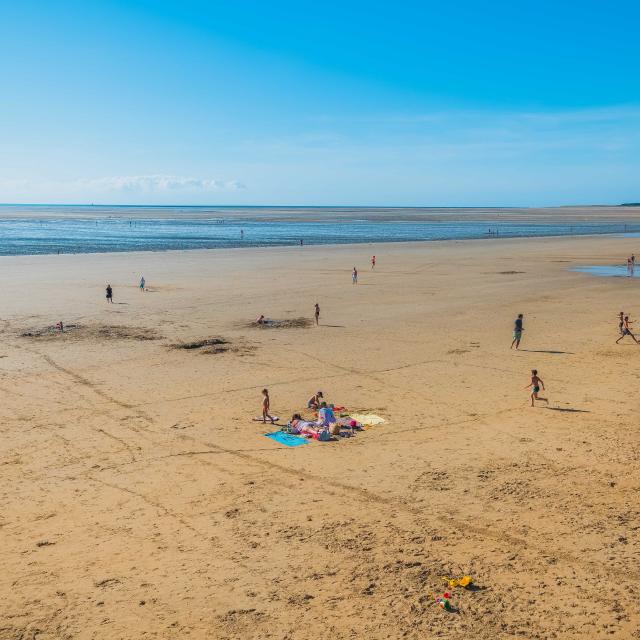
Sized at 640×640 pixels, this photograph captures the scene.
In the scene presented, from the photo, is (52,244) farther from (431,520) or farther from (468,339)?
(431,520)

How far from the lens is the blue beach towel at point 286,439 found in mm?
16261

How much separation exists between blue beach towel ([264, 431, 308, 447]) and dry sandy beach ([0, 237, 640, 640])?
→ 0.98 feet

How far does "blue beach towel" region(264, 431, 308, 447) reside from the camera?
53.3 feet

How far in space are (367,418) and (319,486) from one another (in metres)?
4.49

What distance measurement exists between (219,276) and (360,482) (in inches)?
1497

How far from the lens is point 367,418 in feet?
58.8

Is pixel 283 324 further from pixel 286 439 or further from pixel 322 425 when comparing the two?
pixel 286 439

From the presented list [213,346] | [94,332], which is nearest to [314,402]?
[213,346]

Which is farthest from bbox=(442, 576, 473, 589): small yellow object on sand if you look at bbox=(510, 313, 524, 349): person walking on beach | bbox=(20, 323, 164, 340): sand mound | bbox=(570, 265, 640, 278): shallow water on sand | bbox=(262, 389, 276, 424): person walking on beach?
bbox=(570, 265, 640, 278): shallow water on sand

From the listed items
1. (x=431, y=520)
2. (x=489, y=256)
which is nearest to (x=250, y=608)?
(x=431, y=520)

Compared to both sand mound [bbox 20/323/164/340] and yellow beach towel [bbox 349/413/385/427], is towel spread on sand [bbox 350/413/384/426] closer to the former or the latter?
yellow beach towel [bbox 349/413/385/427]

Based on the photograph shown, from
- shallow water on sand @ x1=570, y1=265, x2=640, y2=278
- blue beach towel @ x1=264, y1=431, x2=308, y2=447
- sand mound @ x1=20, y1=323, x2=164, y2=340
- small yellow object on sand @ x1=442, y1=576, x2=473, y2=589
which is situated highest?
shallow water on sand @ x1=570, y1=265, x2=640, y2=278

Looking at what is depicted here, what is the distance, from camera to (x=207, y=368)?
23297 millimetres

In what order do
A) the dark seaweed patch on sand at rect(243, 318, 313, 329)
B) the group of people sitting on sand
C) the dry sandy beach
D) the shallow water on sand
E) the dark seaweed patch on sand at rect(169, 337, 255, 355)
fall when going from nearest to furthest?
the dry sandy beach, the group of people sitting on sand, the dark seaweed patch on sand at rect(169, 337, 255, 355), the dark seaweed patch on sand at rect(243, 318, 313, 329), the shallow water on sand
